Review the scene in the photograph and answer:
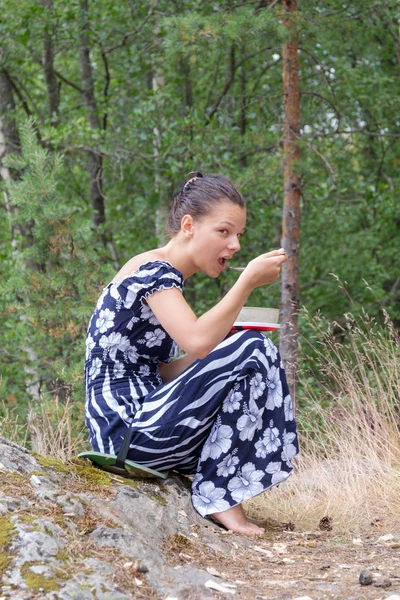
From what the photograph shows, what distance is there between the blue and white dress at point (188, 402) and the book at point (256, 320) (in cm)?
5

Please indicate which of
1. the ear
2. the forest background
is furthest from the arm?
the forest background

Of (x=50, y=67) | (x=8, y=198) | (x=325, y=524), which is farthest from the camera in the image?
(x=50, y=67)

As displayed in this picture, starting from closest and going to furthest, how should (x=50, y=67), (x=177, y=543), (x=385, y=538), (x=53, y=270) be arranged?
(x=177, y=543), (x=385, y=538), (x=53, y=270), (x=50, y=67)

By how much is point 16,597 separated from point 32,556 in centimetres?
17

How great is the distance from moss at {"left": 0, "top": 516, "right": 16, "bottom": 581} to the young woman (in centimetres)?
77

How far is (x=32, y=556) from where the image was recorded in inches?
84.4

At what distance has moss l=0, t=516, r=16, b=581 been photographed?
210 centimetres

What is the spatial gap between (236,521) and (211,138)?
6328 mm

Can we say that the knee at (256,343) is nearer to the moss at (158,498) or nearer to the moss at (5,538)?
the moss at (158,498)

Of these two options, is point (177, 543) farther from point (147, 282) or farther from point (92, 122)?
point (92, 122)

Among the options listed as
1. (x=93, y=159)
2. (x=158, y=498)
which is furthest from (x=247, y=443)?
(x=93, y=159)

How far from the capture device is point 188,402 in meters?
2.97

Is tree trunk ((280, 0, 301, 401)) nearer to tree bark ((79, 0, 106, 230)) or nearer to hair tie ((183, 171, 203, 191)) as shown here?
hair tie ((183, 171, 203, 191))

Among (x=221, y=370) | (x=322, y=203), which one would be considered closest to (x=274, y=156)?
(x=322, y=203)
